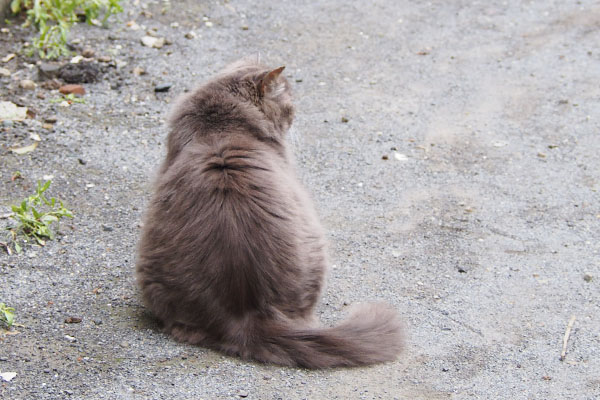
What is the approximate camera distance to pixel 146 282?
355cm

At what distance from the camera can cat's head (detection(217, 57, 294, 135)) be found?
3896 mm

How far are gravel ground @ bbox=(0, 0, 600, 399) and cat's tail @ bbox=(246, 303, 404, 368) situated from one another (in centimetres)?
6

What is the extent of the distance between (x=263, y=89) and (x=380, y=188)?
1.54 meters

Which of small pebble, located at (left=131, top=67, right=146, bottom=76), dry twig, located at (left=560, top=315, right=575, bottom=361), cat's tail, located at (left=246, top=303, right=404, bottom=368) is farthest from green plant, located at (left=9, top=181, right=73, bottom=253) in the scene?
dry twig, located at (left=560, top=315, right=575, bottom=361)

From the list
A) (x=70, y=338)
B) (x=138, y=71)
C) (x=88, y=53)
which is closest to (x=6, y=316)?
(x=70, y=338)

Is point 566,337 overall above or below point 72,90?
below

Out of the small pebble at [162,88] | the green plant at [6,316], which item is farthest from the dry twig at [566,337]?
the small pebble at [162,88]

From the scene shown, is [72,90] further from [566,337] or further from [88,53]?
[566,337]

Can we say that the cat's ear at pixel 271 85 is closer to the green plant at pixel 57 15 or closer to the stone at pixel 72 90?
the stone at pixel 72 90

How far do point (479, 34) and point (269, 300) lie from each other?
4915mm

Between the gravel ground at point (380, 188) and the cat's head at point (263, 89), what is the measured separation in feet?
2.56

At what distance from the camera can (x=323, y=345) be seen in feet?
10.9

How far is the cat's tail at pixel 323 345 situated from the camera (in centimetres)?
328

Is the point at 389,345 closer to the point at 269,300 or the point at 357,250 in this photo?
the point at 269,300
